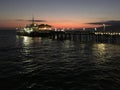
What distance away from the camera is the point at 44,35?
119 m

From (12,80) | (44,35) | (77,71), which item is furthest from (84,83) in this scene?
(44,35)

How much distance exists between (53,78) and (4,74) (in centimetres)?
627

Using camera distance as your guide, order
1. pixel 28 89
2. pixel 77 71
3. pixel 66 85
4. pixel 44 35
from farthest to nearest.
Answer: pixel 44 35
pixel 77 71
pixel 66 85
pixel 28 89

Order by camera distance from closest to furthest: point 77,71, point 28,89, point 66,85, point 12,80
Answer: point 28,89
point 66,85
point 12,80
point 77,71

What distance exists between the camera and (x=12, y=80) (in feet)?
61.7

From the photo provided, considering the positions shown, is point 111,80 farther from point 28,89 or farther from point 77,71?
point 28,89

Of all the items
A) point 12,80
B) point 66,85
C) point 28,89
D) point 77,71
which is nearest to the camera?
point 28,89

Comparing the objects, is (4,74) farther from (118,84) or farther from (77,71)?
(118,84)

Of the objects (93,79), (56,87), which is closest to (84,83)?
(93,79)

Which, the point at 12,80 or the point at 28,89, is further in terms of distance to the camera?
the point at 12,80

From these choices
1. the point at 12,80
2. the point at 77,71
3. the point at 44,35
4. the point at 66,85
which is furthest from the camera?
the point at 44,35

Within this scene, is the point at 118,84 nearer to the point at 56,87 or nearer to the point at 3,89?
the point at 56,87

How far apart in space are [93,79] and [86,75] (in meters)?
1.76

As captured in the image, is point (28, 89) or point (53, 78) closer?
point (28, 89)
